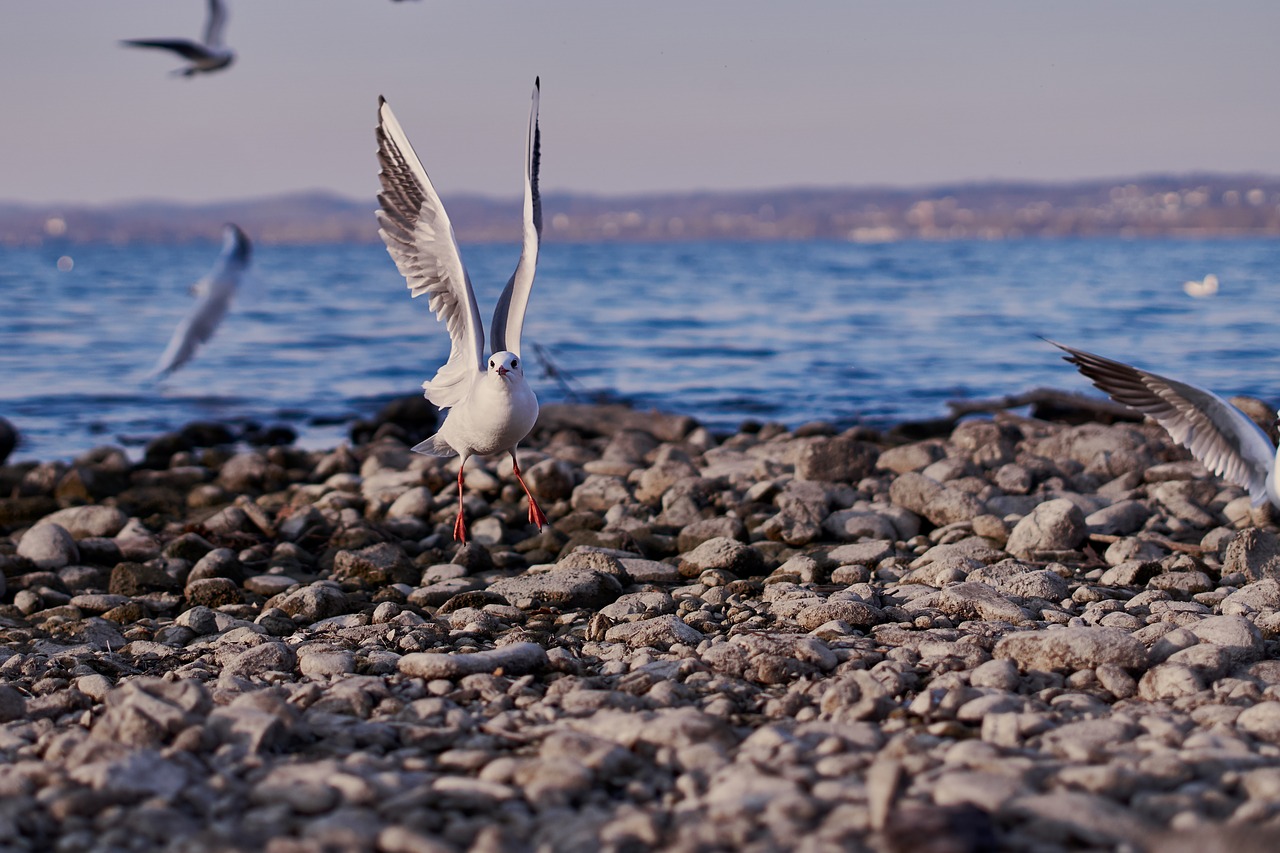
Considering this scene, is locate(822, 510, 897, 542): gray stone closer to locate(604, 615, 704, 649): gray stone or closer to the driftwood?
locate(604, 615, 704, 649): gray stone

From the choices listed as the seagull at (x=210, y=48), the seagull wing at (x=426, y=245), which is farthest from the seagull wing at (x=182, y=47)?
the seagull wing at (x=426, y=245)

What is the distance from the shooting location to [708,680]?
4629 mm

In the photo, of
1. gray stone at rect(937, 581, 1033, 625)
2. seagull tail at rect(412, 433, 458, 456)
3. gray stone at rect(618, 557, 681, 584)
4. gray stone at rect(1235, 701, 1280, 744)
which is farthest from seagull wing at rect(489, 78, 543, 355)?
gray stone at rect(1235, 701, 1280, 744)

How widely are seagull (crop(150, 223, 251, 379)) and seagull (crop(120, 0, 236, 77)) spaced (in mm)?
1531

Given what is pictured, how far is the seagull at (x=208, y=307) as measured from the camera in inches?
487

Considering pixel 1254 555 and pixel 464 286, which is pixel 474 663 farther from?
pixel 1254 555

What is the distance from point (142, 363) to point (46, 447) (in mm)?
6990

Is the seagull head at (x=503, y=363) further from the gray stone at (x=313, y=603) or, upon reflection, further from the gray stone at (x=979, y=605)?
the gray stone at (x=979, y=605)

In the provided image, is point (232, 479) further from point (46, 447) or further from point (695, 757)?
point (695, 757)

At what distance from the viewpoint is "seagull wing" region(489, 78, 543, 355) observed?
20.4 feet

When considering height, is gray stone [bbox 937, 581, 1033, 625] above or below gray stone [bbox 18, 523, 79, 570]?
above

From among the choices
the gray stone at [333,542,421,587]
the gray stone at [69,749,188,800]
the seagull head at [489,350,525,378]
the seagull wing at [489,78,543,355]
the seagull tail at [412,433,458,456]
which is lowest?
the gray stone at [333,542,421,587]

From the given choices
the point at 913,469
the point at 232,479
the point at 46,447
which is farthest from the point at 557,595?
the point at 46,447

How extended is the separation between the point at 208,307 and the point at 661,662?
8.99 meters
